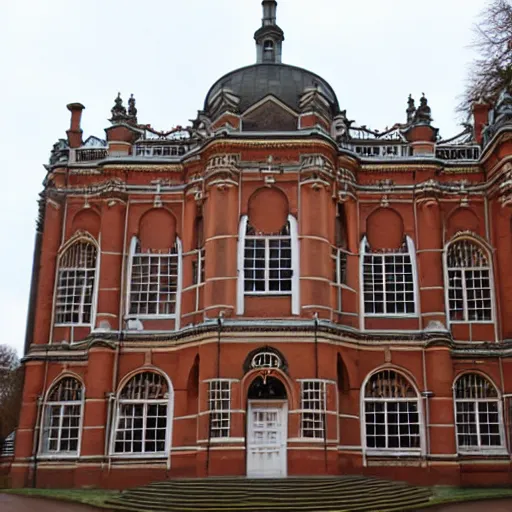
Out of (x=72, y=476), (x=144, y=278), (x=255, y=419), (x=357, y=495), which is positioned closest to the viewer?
(x=357, y=495)

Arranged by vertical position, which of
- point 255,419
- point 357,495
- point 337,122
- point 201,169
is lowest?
point 357,495

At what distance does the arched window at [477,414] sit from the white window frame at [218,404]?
702 cm

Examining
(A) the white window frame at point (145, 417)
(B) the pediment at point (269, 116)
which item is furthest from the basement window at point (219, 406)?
(B) the pediment at point (269, 116)

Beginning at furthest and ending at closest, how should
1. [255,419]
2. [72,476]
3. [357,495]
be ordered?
[72,476] < [255,419] < [357,495]

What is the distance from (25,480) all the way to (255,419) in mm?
7318

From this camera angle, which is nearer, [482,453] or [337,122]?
[482,453]

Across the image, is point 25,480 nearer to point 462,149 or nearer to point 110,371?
point 110,371

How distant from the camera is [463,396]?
2195 cm

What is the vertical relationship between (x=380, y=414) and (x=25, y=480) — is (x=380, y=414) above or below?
above

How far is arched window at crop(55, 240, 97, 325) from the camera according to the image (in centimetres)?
2309

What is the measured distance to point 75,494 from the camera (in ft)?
64.2

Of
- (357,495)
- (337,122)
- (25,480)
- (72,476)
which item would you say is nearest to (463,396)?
(357,495)

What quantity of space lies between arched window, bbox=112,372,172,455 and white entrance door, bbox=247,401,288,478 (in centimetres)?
282

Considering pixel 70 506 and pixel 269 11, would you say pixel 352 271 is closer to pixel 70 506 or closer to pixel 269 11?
pixel 70 506
